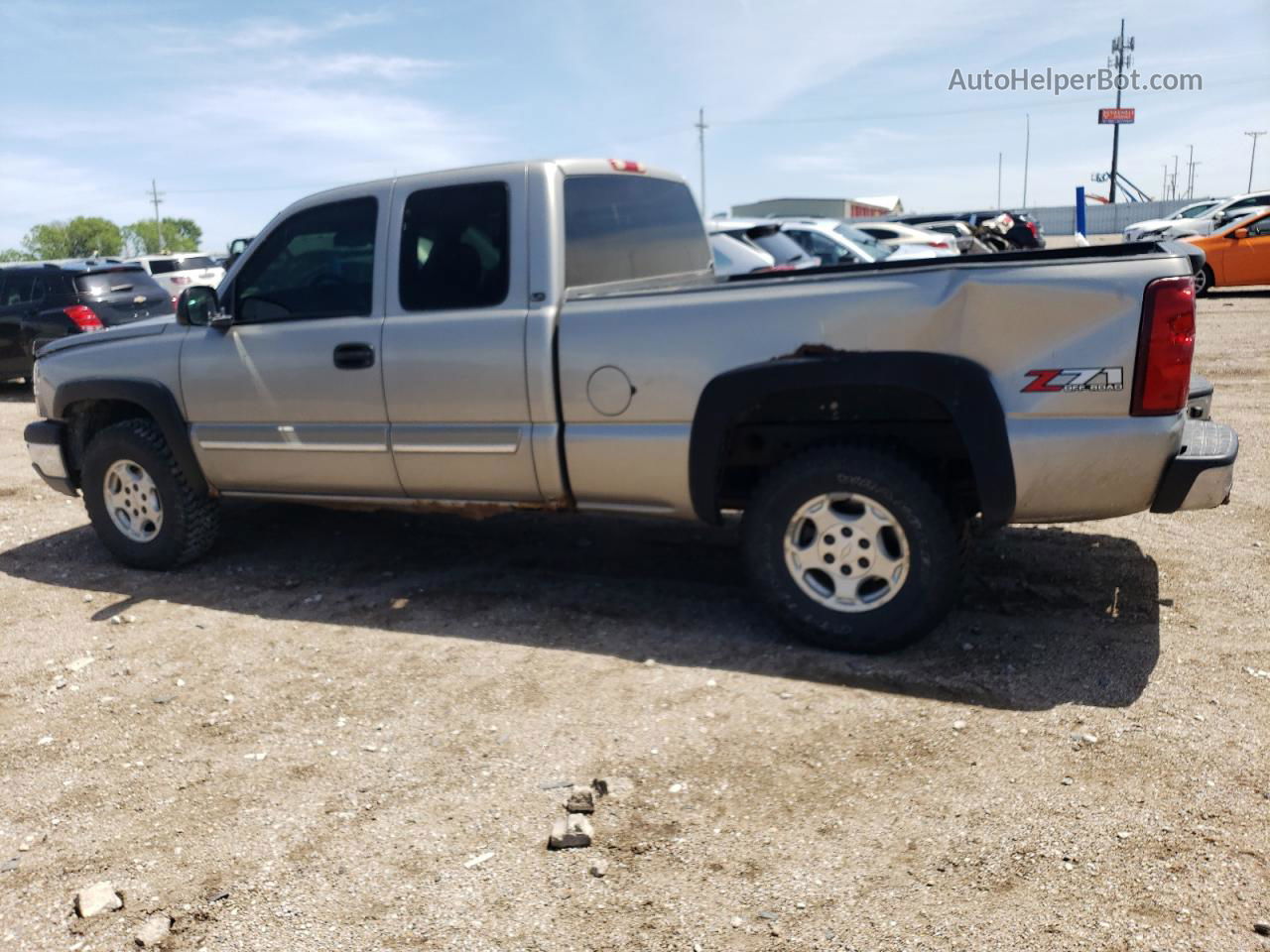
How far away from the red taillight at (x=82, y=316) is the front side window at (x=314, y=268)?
8931 mm

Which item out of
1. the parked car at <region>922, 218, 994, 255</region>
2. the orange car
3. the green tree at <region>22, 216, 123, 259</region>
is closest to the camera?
the orange car

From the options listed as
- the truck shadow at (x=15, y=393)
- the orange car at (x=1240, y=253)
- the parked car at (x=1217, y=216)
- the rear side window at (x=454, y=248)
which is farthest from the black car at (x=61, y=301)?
the parked car at (x=1217, y=216)

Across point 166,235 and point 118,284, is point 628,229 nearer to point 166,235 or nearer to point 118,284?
point 118,284

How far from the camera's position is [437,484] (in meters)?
5.16

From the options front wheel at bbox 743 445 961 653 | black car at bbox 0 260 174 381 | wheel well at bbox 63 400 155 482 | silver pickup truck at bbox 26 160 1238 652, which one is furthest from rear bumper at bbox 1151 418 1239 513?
black car at bbox 0 260 174 381

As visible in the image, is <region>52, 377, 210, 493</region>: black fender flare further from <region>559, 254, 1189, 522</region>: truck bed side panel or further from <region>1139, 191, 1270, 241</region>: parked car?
<region>1139, 191, 1270, 241</region>: parked car

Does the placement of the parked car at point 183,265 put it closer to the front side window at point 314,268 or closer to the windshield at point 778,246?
the windshield at point 778,246

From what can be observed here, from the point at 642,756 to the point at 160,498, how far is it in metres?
3.51

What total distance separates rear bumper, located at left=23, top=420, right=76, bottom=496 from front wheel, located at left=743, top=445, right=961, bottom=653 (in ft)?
13.3

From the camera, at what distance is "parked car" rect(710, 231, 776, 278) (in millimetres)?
11906

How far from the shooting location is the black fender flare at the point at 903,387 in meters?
3.99

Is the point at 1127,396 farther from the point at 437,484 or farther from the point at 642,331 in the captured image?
the point at 437,484

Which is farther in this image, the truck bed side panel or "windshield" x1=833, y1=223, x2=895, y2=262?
"windshield" x1=833, y1=223, x2=895, y2=262

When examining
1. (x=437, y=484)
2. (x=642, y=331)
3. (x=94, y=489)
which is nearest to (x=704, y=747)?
(x=642, y=331)
